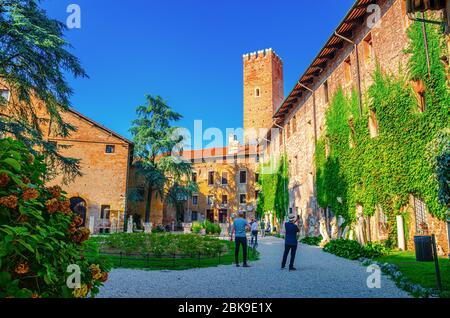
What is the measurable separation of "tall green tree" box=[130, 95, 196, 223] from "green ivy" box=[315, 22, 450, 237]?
17611 millimetres

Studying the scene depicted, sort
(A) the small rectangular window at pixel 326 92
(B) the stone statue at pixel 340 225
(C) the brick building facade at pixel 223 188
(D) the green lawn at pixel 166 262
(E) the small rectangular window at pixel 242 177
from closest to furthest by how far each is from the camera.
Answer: (D) the green lawn at pixel 166 262, (B) the stone statue at pixel 340 225, (A) the small rectangular window at pixel 326 92, (C) the brick building facade at pixel 223 188, (E) the small rectangular window at pixel 242 177

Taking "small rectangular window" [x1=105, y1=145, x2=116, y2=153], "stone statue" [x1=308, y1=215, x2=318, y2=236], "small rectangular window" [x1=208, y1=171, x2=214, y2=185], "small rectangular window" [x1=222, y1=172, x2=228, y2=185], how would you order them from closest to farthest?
"stone statue" [x1=308, y1=215, x2=318, y2=236] < "small rectangular window" [x1=105, y1=145, x2=116, y2=153] < "small rectangular window" [x1=222, y1=172, x2=228, y2=185] < "small rectangular window" [x1=208, y1=171, x2=214, y2=185]

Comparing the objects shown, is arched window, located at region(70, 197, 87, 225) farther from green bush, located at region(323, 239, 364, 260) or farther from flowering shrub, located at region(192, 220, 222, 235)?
green bush, located at region(323, 239, 364, 260)

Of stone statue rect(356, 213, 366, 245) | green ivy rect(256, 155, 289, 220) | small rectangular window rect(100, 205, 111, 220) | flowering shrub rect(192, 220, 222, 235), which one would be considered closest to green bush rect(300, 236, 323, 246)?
stone statue rect(356, 213, 366, 245)

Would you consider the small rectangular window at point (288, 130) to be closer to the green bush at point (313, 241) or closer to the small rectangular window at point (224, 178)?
the green bush at point (313, 241)

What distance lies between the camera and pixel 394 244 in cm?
1292

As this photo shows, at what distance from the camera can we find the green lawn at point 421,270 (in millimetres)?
6433

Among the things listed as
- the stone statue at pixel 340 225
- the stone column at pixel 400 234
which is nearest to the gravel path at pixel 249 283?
the stone column at pixel 400 234

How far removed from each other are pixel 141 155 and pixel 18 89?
1887 cm

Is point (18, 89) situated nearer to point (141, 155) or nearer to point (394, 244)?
point (394, 244)

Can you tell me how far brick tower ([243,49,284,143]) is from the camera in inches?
1933

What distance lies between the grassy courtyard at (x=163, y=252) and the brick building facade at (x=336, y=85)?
23.2 feet

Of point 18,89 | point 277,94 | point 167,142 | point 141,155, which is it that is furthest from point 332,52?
point 277,94
